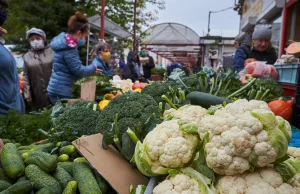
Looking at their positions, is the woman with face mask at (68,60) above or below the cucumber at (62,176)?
above

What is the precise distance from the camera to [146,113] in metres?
2.25

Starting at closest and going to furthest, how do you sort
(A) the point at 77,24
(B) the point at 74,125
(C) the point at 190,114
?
(C) the point at 190,114 → (B) the point at 74,125 → (A) the point at 77,24

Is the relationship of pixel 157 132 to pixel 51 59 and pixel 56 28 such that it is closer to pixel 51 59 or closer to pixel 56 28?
pixel 51 59

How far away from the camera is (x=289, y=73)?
372cm

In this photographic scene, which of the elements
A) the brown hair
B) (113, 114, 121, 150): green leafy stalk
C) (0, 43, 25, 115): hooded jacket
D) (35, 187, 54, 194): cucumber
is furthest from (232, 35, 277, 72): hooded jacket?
(35, 187, 54, 194): cucumber

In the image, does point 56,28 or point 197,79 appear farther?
point 56,28

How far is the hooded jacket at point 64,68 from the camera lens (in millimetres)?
4793

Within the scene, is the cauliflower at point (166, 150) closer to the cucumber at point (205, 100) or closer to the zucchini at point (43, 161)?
the zucchini at point (43, 161)

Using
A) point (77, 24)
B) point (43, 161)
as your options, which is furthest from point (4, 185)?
point (77, 24)

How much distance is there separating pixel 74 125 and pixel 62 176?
2.14 feet

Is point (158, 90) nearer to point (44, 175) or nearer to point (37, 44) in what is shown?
point (44, 175)

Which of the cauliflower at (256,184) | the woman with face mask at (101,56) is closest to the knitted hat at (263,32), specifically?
the woman with face mask at (101,56)

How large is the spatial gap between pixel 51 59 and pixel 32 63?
13.4 inches

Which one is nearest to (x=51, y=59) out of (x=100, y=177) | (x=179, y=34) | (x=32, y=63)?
(x=32, y=63)
